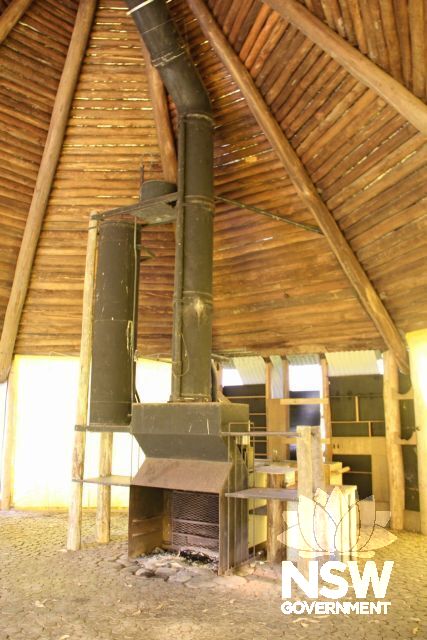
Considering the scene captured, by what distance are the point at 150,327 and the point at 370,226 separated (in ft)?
14.3

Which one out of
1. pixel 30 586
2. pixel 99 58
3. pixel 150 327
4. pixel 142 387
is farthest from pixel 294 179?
pixel 30 586

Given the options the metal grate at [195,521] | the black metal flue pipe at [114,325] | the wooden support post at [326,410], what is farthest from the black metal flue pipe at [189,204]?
the wooden support post at [326,410]

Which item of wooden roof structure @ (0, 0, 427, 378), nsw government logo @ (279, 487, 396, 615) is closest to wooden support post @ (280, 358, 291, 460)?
wooden roof structure @ (0, 0, 427, 378)

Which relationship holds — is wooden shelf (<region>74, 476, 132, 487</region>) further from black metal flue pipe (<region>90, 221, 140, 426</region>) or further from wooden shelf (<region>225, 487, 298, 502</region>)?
wooden shelf (<region>225, 487, 298, 502</region>)

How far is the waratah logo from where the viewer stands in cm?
536

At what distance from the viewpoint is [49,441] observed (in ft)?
31.2

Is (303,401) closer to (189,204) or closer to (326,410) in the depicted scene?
(326,410)

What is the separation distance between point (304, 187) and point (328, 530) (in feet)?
14.0

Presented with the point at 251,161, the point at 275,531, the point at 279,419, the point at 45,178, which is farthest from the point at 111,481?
the point at 251,161

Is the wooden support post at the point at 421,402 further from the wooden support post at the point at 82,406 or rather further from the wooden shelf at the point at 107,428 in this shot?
the wooden support post at the point at 82,406

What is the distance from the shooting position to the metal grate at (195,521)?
627cm

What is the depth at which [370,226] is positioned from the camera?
23.8 feet

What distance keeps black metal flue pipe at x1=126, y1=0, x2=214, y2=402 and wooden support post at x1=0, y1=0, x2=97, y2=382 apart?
105 cm

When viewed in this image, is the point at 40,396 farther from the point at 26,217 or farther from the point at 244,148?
the point at 244,148
